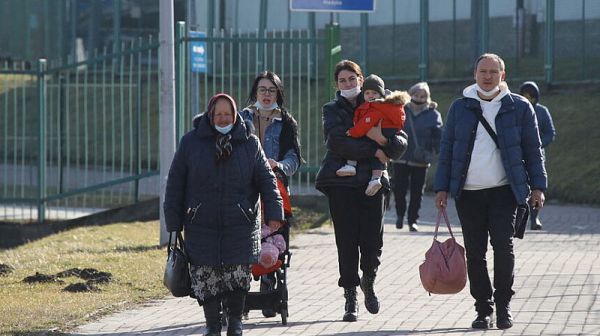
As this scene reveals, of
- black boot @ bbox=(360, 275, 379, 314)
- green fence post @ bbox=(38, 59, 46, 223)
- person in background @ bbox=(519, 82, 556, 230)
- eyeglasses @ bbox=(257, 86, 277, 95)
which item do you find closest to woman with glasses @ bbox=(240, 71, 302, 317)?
eyeglasses @ bbox=(257, 86, 277, 95)

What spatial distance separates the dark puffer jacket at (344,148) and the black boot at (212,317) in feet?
4.08

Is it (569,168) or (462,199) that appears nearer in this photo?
(462,199)

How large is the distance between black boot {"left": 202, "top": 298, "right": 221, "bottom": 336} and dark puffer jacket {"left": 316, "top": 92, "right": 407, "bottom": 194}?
124 centimetres

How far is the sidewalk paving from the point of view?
6.58 meters

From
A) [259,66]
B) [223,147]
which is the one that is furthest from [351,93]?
[259,66]

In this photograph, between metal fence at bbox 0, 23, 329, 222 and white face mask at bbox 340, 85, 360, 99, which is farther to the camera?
metal fence at bbox 0, 23, 329, 222

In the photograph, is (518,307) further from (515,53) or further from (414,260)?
(515,53)

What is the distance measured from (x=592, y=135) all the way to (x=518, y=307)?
37.9 ft

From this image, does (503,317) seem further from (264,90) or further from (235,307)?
(264,90)

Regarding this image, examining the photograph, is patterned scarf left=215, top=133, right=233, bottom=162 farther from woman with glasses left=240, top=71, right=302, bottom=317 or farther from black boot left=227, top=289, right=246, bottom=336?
woman with glasses left=240, top=71, right=302, bottom=317

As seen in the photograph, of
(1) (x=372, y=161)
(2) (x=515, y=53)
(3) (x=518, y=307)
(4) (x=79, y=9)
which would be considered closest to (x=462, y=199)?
(1) (x=372, y=161)

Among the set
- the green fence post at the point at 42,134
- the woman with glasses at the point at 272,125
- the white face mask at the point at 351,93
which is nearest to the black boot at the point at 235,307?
the woman with glasses at the point at 272,125

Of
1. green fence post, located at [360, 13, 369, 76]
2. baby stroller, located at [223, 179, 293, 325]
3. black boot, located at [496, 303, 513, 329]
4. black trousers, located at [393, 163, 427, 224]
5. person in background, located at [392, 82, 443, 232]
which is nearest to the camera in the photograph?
black boot, located at [496, 303, 513, 329]

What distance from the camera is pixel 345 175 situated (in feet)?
22.5
